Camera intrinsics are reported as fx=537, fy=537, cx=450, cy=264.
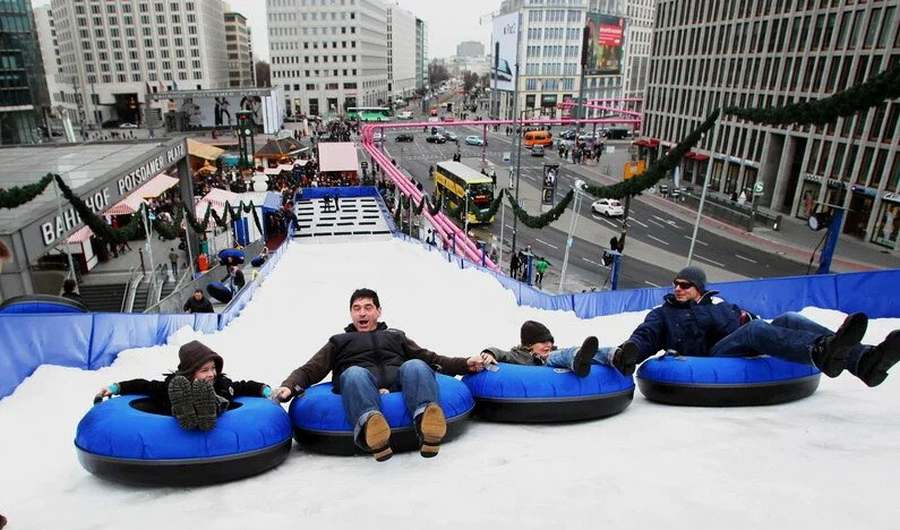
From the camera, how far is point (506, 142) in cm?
6862

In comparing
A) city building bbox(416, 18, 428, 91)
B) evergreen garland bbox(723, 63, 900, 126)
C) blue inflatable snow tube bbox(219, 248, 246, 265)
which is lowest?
blue inflatable snow tube bbox(219, 248, 246, 265)

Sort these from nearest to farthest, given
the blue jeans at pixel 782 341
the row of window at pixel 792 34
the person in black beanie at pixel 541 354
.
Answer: the blue jeans at pixel 782 341
the person in black beanie at pixel 541 354
the row of window at pixel 792 34

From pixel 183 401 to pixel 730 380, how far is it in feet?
15.3

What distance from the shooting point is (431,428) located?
3.85 meters

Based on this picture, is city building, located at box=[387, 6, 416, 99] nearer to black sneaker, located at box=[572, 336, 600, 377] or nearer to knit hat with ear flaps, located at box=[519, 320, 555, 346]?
knit hat with ear flaps, located at box=[519, 320, 555, 346]

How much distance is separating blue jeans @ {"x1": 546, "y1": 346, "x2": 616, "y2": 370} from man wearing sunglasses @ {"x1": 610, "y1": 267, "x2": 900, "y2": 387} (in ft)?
0.35

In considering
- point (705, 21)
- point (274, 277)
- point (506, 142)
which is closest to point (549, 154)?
point (506, 142)

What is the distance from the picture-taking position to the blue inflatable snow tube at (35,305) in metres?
6.95

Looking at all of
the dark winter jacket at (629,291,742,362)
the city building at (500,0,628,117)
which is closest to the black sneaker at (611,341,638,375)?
the dark winter jacket at (629,291,742,362)

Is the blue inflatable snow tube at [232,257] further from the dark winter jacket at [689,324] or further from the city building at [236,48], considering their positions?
the city building at [236,48]

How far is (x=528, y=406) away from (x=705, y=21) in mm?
44155

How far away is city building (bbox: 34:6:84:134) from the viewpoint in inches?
3302

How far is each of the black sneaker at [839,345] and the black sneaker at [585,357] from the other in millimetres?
1702

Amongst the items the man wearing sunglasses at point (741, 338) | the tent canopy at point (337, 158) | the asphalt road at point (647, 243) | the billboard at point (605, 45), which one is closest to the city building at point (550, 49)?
the billboard at point (605, 45)
